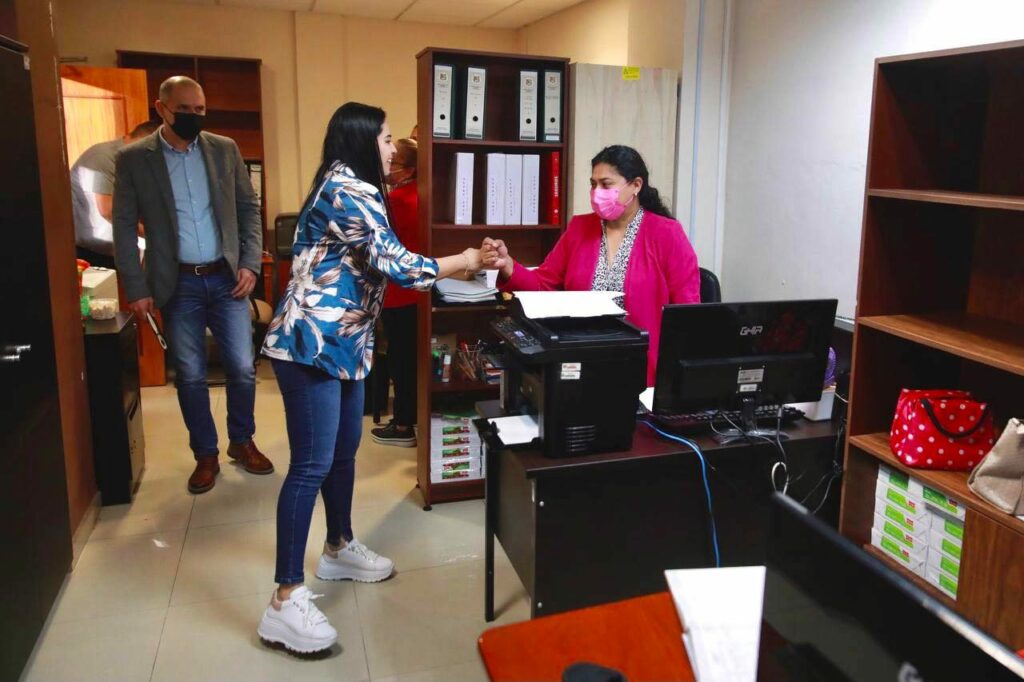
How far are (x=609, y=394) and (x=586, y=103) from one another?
1.79 metres

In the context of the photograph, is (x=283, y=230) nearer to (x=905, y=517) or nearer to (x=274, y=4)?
(x=274, y=4)

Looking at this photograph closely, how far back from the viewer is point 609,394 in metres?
2.02

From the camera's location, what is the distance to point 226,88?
6234 millimetres

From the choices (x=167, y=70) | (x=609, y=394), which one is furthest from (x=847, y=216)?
(x=167, y=70)

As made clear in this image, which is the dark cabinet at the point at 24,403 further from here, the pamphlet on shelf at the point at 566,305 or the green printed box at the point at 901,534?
the green printed box at the point at 901,534

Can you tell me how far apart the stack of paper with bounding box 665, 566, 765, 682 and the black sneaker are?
2819mm

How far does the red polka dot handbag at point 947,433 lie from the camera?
1887 mm

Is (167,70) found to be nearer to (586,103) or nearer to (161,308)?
(161,308)

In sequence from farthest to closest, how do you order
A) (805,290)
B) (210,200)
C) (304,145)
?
1. (304,145)
2. (210,200)
3. (805,290)

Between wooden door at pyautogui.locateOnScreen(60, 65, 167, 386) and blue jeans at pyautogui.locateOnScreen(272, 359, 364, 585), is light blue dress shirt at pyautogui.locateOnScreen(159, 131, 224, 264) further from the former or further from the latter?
wooden door at pyautogui.locateOnScreen(60, 65, 167, 386)

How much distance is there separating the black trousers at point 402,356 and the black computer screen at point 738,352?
2.10 m

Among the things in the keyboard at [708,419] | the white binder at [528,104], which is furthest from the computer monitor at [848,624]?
the white binder at [528,104]

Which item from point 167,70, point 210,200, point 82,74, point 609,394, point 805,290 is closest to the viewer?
point 609,394

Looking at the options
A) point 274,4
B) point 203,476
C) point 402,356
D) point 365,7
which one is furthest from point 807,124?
point 274,4
